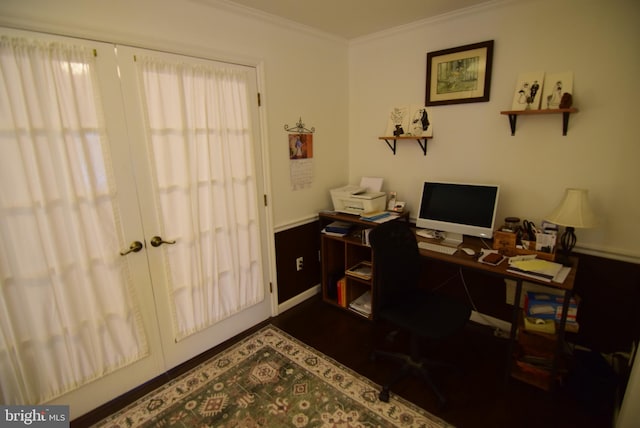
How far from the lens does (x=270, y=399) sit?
1.94m

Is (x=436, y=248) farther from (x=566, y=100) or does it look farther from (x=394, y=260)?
(x=566, y=100)

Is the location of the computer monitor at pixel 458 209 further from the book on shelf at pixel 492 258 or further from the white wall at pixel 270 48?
the white wall at pixel 270 48

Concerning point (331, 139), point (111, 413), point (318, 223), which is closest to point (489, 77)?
point (331, 139)

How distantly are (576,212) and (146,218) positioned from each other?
2686mm

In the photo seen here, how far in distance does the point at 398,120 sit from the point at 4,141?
8.93 feet

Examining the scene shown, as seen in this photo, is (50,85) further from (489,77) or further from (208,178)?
(489,77)

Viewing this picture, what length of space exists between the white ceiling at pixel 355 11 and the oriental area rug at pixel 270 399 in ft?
8.61

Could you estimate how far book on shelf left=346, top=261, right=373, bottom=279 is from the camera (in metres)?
2.73

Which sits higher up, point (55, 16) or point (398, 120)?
point (55, 16)

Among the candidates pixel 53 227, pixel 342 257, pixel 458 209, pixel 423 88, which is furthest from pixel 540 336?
pixel 53 227

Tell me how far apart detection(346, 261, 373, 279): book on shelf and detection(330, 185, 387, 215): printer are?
0.50 metres

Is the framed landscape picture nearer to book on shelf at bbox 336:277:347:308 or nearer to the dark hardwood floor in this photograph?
book on shelf at bbox 336:277:347:308

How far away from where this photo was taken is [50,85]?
1522mm

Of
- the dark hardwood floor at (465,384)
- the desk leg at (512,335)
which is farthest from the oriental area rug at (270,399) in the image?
the desk leg at (512,335)
